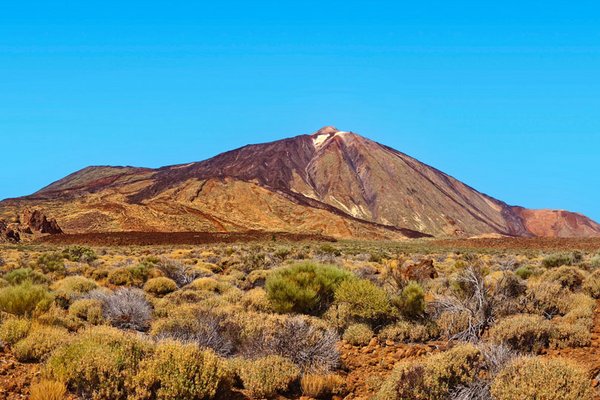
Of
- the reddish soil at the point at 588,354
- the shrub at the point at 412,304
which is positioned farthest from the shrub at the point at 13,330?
the reddish soil at the point at 588,354

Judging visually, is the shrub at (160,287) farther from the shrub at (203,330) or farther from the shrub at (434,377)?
the shrub at (434,377)

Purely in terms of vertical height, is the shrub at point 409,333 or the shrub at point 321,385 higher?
the shrub at point 409,333

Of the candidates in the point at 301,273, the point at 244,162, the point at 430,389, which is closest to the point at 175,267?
the point at 301,273

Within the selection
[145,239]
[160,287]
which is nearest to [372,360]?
[160,287]

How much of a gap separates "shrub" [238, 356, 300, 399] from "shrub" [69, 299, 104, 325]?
184 inches

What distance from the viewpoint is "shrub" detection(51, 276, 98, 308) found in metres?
12.3

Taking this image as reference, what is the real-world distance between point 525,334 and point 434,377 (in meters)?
2.88

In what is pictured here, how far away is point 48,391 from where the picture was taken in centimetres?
567

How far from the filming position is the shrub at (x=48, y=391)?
5.61m

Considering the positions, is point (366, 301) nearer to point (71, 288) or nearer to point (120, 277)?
point (71, 288)

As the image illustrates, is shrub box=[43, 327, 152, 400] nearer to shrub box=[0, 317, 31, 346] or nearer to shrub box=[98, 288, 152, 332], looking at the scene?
shrub box=[0, 317, 31, 346]

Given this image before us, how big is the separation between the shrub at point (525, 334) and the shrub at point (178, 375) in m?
4.29

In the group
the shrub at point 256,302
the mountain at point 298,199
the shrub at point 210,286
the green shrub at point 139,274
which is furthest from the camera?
the mountain at point 298,199

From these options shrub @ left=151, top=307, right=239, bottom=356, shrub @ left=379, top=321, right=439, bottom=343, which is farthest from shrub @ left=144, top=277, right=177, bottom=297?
shrub @ left=379, top=321, right=439, bottom=343
